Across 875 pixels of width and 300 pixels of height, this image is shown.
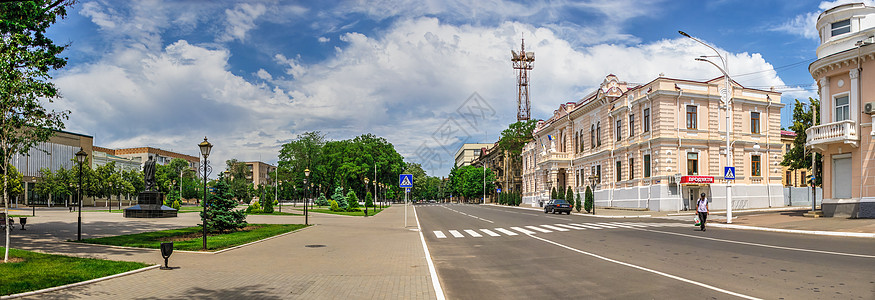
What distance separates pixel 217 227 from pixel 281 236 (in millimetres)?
3033

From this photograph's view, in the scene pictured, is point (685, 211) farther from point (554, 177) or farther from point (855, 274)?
point (855, 274)

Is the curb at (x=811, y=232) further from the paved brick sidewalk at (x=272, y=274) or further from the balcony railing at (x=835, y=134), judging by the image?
the paved brick sidewalk at (x=272, y=274)

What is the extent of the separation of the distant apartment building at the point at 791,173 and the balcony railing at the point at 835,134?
36.7m

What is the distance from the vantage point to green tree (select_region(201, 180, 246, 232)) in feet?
69.8

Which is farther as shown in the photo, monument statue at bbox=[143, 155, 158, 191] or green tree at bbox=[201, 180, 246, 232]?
monument statue at bbox=[143, 155, 158, 191]

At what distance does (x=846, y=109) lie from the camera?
86.9ft

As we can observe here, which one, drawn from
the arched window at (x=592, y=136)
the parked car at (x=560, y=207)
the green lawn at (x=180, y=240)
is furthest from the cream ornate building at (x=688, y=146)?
the green lawn at (x=180, y=240)

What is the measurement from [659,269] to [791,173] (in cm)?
6385

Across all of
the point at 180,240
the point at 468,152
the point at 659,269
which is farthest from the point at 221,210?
the point at 468,152

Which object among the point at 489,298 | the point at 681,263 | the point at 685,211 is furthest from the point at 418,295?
the point at 685,211

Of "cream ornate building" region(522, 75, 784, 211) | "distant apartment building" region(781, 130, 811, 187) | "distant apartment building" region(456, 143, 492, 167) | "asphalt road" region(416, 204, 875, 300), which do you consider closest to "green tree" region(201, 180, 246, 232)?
"asphalt road" region(416, 204, 875, 300)

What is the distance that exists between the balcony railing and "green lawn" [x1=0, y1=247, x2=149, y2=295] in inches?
1197

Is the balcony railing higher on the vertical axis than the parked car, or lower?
higher

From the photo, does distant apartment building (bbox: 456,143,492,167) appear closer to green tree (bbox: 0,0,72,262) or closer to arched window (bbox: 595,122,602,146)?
arched window (bbox: 595,122,602,146)
